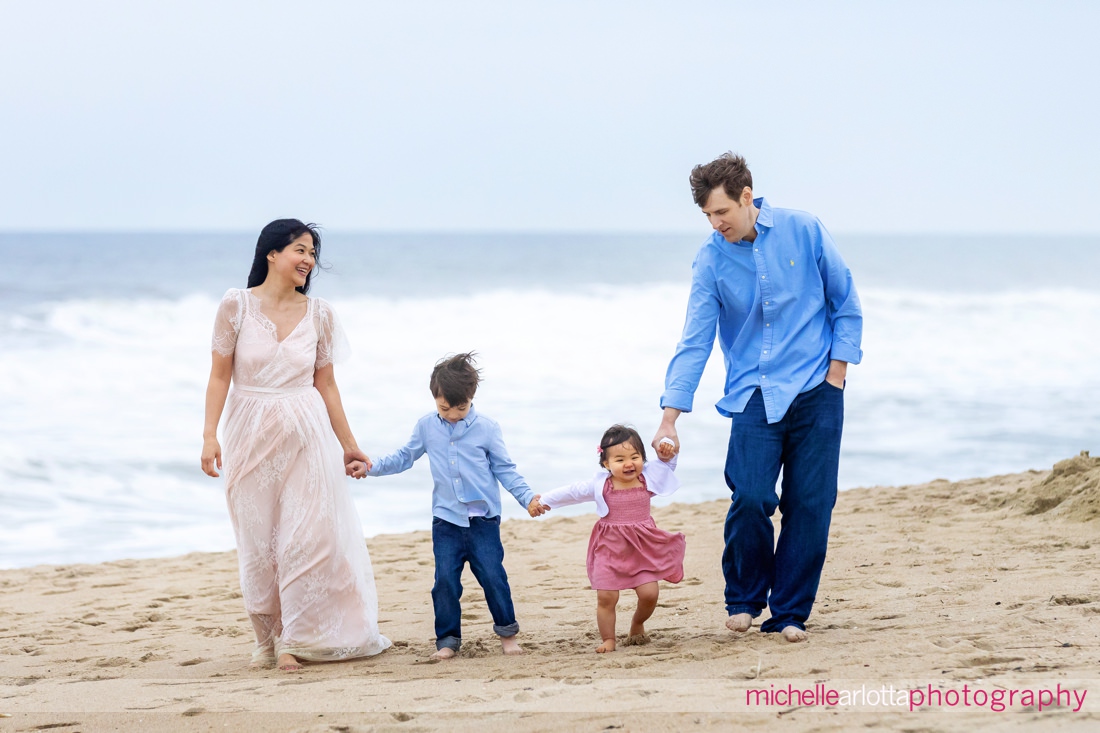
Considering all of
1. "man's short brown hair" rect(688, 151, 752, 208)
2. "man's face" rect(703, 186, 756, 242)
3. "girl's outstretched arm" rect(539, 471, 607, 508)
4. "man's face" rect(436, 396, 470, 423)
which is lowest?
"girl's outstretched arm" rect(539, 471, 607, 508)

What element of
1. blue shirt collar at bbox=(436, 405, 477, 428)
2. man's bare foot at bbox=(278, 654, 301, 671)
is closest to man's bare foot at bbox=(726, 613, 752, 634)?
blue shirt collar at bbox=(436, 405, 477, 428)

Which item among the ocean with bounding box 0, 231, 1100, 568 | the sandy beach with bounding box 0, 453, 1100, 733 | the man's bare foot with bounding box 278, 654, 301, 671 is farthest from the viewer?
the ocean with bounding box 0, 231, 1100, 568

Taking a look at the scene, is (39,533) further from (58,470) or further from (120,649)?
(120,649)

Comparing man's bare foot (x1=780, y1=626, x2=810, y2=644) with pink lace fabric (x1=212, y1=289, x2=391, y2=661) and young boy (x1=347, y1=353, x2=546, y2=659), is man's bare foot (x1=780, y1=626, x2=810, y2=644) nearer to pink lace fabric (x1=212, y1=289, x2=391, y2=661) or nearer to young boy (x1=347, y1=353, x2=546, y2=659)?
young boy (x1=347, y1=353, x2=546, y2=659)

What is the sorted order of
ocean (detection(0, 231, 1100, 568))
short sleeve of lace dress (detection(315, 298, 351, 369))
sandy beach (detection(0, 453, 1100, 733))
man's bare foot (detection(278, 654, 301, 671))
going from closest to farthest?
1. sandy beach (detection(0, 453, 1100, 733))
2. man's bare foot (detection(278, 654, 301, 671))
3. short sleeve of lace dress (detection(315, 298, 351, 369))
4. ocean (detection(0, 231, 1100, 568))

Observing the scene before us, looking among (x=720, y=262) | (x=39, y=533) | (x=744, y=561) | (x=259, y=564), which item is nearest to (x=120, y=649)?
(x=259, y=564)

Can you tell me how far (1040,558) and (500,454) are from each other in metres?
3.01

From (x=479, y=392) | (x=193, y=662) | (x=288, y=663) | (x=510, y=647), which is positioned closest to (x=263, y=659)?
(x=288, y=663)

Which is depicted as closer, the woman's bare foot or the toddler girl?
the toddler girl

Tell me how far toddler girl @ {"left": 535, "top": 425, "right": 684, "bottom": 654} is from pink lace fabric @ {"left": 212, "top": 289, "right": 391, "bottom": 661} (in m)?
0.96

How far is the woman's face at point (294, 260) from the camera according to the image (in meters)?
4.39

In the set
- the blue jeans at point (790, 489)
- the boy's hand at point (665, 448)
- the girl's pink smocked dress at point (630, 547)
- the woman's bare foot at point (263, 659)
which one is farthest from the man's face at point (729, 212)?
the woman's bare foot at point (263, 659)

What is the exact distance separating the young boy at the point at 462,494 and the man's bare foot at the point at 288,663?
563 mm

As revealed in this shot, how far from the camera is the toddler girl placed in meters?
4.16
